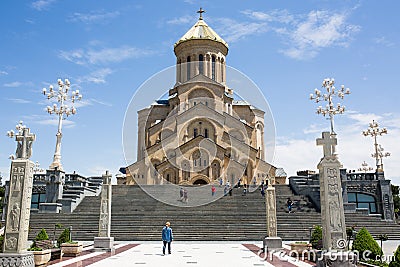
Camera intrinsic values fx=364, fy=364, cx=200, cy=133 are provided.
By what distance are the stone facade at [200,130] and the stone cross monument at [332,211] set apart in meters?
20.7

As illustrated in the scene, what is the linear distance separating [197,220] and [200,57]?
24.4 meters

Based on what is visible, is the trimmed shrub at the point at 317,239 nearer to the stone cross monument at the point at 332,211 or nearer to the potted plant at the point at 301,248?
the potted plant at the point at 301,248

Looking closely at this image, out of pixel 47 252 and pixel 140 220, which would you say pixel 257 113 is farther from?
pixel 47 252

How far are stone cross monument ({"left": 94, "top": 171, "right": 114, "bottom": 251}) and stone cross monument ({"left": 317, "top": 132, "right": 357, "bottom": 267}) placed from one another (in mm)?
7590

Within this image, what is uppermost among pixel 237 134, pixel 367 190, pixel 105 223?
pixel 237 134

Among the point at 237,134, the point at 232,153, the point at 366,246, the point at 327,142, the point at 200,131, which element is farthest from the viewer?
the point at 237,134

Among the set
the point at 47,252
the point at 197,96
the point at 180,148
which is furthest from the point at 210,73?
the point at 47,252

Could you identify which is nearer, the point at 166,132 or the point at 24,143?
the point at 24,143

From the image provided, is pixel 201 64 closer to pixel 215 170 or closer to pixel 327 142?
pixel 215 170

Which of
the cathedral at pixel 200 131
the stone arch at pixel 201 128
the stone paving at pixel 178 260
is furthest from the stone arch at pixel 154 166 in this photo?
the stone paving at pixel 178 260

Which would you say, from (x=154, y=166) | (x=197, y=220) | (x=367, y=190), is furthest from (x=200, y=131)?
(x=197, y=220)

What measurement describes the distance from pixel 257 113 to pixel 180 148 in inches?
592

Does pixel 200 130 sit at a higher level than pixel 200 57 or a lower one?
lower

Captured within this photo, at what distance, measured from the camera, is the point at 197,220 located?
19062 millimetres
